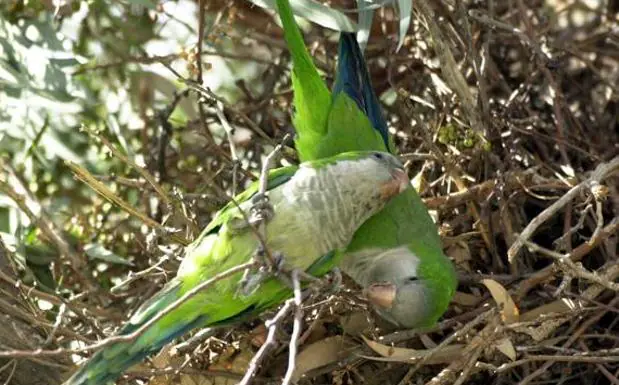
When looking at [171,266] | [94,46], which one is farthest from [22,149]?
[171,266]

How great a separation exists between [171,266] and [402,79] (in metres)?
0.97

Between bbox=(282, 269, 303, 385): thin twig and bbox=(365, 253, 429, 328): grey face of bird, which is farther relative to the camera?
bbox=(365, 253, 429, 328): grey face of bird

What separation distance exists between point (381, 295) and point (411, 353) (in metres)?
0.13

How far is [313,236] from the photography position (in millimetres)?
2281

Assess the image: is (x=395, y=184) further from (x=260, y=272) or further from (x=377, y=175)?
(x=260, y=272)

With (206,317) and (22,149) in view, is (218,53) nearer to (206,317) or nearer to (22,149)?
(22,149)

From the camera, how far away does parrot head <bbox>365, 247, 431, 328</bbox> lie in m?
2.38

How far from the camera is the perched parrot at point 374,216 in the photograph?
7.95 ft

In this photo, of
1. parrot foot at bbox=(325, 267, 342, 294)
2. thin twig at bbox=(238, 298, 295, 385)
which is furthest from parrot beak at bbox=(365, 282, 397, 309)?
thin twig at bbox=(238, 298, 295, 385)

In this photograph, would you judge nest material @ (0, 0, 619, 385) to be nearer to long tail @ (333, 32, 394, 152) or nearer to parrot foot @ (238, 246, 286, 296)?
long tail @ (333, 32, 394, 152)

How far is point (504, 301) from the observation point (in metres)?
2.35

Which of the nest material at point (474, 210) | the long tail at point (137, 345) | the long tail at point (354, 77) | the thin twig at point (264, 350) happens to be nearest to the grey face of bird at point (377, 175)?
the nest material at point (474, 210)

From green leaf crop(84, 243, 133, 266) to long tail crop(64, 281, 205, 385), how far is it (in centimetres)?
51

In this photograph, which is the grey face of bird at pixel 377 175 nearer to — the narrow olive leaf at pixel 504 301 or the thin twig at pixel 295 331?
the narrow olive leaf at pixel 504 301
